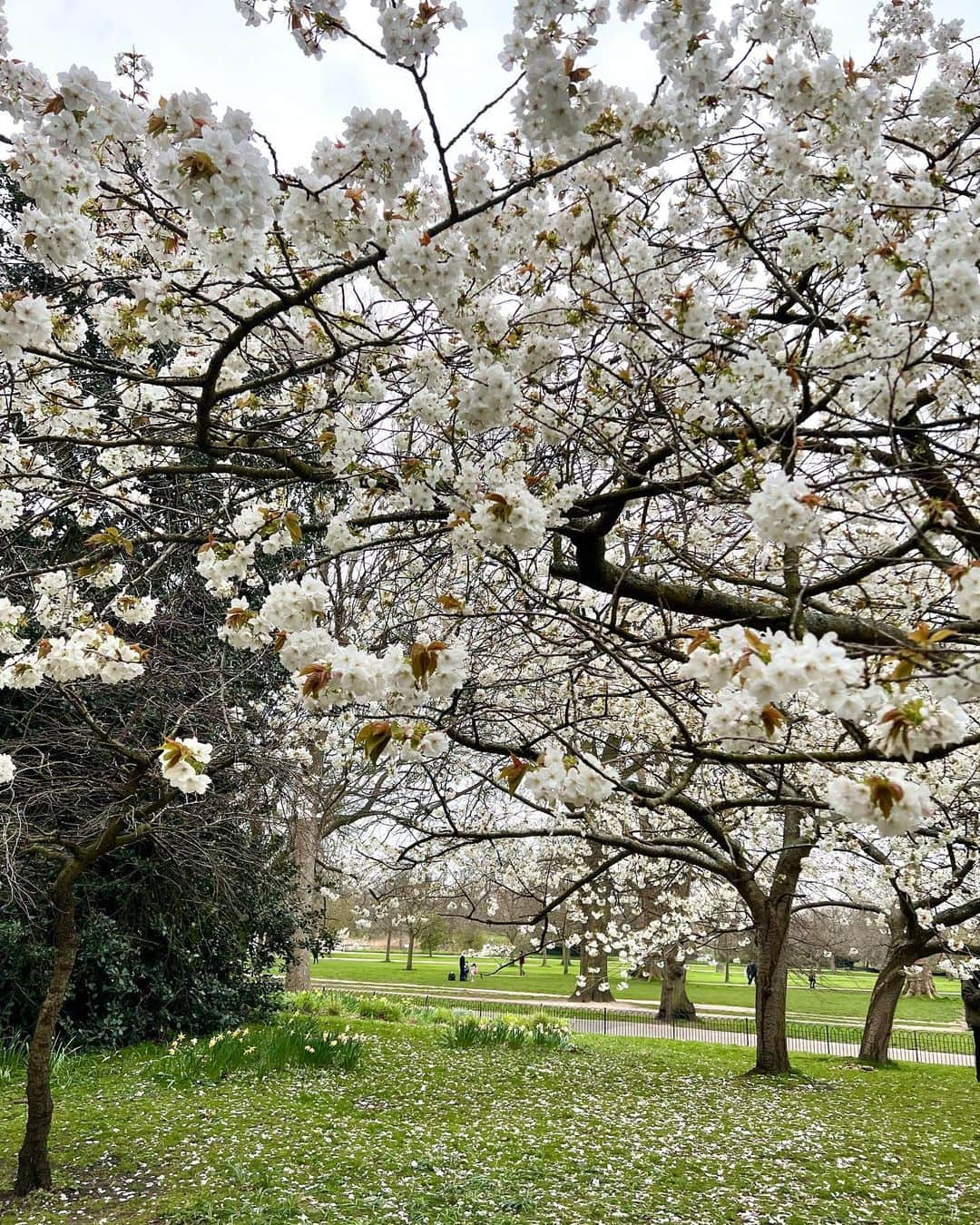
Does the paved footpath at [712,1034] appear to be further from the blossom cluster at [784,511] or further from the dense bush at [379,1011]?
the blossom cluster at [784,511]

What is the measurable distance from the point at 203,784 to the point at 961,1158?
230 inches

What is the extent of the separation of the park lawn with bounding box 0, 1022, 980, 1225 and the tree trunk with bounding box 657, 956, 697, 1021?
23.7 ft

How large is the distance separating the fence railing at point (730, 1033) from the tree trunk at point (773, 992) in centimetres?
469

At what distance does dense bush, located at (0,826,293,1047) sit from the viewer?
709 cm

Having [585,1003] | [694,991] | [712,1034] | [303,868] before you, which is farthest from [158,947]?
[694,991]

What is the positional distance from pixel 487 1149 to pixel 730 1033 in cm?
1068

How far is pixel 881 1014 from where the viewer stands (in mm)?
9836

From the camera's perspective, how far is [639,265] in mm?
3043

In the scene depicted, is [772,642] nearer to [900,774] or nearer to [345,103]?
[900,774]

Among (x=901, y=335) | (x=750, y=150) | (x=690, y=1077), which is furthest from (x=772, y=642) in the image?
(x=690, y=1077)

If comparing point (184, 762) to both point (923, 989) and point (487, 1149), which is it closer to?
point (487, 1149)

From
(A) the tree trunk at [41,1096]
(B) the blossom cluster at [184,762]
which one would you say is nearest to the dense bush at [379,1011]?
(A) the tree trunk at [41,1096]

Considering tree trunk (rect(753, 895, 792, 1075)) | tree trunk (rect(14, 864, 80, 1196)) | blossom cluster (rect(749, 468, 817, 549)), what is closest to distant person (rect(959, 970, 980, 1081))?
tree trunk (rect(753, 895, 792, 1075))

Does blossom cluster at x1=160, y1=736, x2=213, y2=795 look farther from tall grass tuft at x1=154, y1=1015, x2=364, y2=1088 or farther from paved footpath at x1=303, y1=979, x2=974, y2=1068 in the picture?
paved footpath at x1=303, y1=979, x2=974, y2=1068
